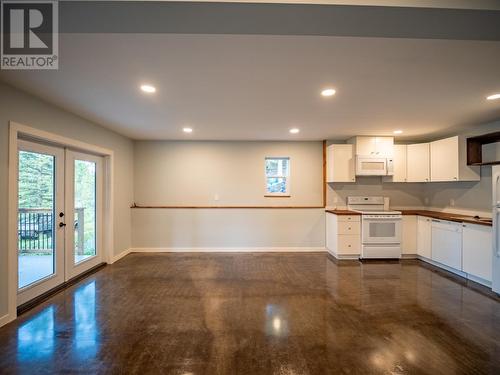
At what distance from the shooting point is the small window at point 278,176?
19.1ft

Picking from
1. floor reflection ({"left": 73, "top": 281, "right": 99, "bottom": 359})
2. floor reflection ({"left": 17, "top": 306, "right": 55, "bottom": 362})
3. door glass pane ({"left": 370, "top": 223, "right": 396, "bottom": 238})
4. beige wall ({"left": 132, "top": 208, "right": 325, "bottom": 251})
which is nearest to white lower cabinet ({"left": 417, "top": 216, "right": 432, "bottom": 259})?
door glass pane ({"left": 370, "top": 223, "right": 396, "bottom": 238})

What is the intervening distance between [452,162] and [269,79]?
397 cm

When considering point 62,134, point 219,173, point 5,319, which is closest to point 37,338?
point 5,319

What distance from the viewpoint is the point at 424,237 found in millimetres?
4871

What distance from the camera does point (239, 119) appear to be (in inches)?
156

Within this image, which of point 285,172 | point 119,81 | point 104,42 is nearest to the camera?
point 104,42

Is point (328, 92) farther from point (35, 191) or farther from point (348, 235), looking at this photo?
point (35, 191)

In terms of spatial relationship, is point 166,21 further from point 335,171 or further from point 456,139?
point 456,139

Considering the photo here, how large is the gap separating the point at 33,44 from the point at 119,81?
2.34 feet

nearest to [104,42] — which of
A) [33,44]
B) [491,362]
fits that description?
[33,44]

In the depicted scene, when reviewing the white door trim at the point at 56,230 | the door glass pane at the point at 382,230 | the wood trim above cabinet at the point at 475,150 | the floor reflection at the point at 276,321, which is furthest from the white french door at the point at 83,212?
the wood trim above cabinet at the point at 475,150

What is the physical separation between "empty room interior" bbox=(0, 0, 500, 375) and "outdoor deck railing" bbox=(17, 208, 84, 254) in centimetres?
3

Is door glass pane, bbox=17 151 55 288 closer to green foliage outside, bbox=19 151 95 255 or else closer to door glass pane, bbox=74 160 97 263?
green foliage outside, bbox=19 151 95 255

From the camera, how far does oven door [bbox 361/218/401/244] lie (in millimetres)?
4906
